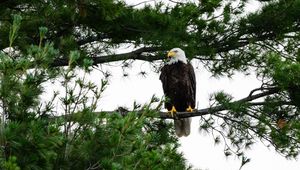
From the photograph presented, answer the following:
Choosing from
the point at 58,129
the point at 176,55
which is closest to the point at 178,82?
the point at 176,55

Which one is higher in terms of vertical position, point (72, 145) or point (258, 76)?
point (258, 76)

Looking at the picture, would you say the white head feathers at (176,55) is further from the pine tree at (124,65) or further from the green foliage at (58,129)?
the green foliage at (58,129)

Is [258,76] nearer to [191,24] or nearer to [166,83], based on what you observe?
[191,24]

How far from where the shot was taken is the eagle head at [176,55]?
6.03m

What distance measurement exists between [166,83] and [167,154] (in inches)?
138

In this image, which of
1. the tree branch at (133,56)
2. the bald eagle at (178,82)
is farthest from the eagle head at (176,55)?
the tree branch at (133,56)

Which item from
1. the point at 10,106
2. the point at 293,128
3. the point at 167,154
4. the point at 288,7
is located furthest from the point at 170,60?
the point at 10,106

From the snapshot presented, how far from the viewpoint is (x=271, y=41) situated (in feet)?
21.4

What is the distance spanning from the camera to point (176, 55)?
6363 millimetres

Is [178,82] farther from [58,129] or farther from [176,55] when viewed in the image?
[58,129]

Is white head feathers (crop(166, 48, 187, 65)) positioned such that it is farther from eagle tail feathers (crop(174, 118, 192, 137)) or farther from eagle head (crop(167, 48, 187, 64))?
eagle tail feathers (crop(174, 118, 192, 137))

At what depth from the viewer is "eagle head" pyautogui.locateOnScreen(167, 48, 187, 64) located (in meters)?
6.03

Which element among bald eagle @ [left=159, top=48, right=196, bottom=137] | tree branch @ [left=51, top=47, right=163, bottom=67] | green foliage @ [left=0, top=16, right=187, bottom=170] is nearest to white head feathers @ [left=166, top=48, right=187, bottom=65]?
bald eagle @ [left=159, top=48, right=196, bottom=137]

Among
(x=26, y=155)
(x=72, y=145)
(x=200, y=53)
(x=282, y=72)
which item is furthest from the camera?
(x=200, y=53)
